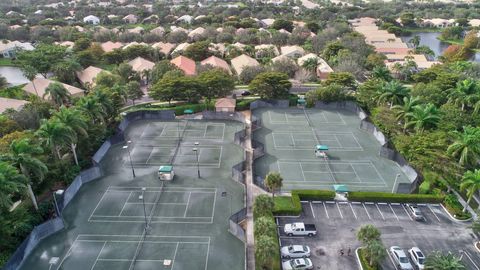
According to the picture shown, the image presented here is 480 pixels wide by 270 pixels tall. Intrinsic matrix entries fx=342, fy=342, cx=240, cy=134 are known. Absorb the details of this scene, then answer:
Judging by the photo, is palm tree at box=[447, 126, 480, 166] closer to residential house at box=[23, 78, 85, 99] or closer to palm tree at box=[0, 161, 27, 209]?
palm tree at box=[0, 161, 27, 209]

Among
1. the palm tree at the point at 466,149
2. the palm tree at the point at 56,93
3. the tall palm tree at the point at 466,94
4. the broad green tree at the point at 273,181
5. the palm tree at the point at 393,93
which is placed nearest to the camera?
the broad green tree at the point at 273,181

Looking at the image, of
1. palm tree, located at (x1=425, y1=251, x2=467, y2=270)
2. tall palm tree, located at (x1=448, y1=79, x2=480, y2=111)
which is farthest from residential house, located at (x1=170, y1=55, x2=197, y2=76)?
palm tree, located at (x1=425, y1=251, x2=467, y2=270)

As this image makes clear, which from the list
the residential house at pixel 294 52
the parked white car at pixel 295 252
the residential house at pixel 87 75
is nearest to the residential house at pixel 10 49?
the residential house at pixel 87 75

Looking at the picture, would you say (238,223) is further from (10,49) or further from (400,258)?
(10,49)

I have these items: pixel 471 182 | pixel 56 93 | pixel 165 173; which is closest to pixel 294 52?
pixel 56 93

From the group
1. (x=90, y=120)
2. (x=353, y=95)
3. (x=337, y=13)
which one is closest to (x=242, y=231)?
(x=90, y=120)

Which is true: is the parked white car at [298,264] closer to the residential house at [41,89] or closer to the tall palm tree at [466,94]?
the tall palm tree at [466,94]

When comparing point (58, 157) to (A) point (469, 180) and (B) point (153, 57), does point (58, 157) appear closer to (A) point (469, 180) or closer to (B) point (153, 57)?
(A) point (469, 180)
